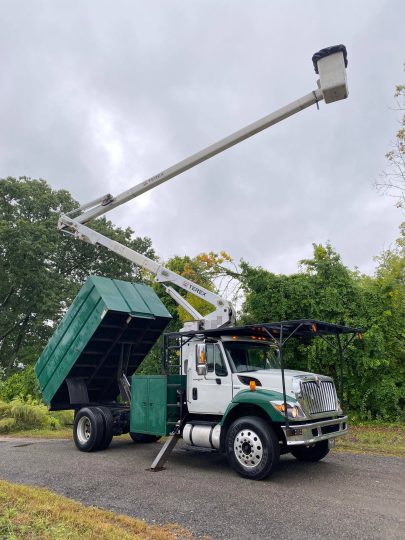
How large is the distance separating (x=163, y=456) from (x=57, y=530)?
12.8 feet

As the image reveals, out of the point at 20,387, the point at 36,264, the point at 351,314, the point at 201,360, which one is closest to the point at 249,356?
the point at 201,360

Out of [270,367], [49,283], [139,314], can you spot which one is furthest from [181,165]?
[49,283]

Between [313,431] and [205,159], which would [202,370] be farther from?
[205,159]

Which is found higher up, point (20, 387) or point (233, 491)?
point (20, 387)

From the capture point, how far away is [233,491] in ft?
20.7

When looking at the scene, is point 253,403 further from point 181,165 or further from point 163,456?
point 181,165

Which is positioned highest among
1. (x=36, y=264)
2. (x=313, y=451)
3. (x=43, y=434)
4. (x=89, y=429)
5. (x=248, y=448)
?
(x=36, y=264)

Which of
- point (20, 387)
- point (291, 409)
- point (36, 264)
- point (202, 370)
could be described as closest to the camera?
point (291, 409)

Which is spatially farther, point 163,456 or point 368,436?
point 368,436

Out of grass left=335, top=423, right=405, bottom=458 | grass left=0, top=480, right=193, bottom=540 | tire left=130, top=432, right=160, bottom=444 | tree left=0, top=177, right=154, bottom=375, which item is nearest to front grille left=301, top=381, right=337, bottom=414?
grass left=335, top=423, right=405, bottom=458

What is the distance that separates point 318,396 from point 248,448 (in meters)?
1.50

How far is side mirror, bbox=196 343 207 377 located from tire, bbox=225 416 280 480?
125cm

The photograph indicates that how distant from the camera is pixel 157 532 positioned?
4.64 m

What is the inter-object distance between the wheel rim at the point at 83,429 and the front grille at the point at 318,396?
5.00 m
